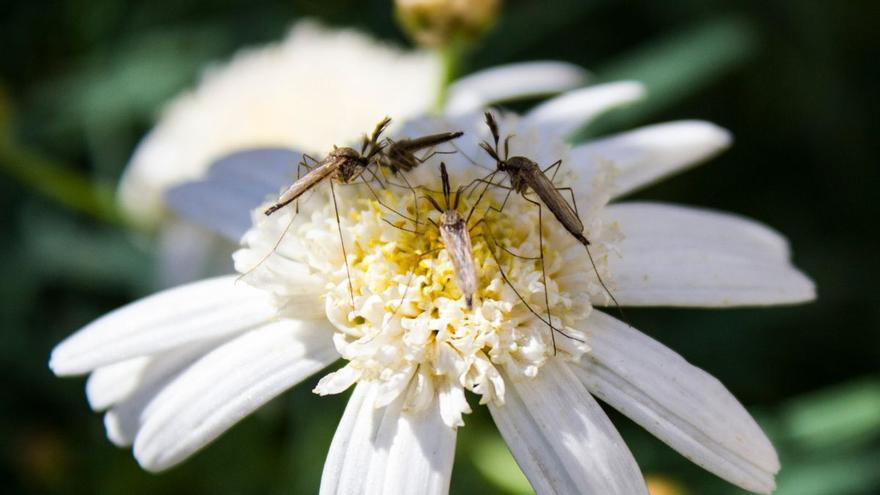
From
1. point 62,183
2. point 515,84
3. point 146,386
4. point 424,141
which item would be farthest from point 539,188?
point 62,183

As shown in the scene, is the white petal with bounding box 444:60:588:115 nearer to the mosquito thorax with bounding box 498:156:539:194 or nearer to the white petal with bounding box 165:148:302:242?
the white petal with bounding box 165:148:302:242

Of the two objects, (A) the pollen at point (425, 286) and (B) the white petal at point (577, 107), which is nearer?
(A) the pollen at point (425, 286)

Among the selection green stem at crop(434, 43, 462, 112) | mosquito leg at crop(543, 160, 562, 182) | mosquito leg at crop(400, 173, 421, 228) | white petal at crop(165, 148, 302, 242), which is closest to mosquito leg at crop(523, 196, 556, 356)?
mosquito leg at crop(543, 160, 562, 182)

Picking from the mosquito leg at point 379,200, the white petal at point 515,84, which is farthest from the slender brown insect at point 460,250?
the white petal at point 515,84

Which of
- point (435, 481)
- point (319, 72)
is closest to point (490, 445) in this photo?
point (435, 481)

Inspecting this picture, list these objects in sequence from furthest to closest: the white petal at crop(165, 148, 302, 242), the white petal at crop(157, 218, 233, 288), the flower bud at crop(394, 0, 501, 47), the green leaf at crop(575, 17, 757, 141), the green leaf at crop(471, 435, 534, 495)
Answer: the green leaf at crop(575, 17, 757, 141) → the white petal at crop(157, 218, 233, 288) → the flower bud at crop(394, 0, 501, 47) → the green leaf at crop(471, 435, 534, 495) → the white petal at crop(165, 148, 302, 242)

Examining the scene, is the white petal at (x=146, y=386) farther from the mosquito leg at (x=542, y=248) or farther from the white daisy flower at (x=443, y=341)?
the mosquito leg at (x=542, y=248)
